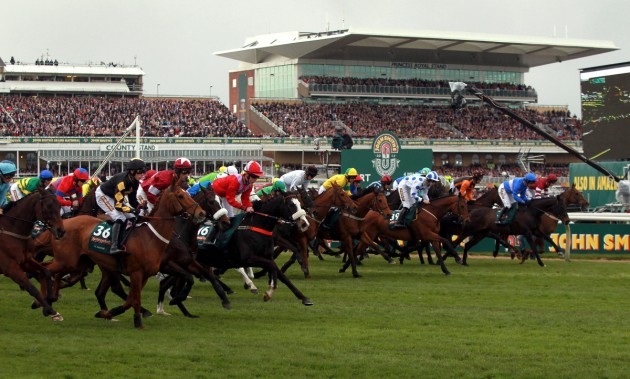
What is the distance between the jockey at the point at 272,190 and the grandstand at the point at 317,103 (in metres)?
35.1

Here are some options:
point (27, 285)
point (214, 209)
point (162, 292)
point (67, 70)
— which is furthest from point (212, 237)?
point (67, 70)

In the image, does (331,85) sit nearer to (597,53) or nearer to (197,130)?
(197,130)

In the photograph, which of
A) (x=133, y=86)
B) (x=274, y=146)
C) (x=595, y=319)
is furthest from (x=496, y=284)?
(x=133, y=86)

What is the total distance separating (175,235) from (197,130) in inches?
1941

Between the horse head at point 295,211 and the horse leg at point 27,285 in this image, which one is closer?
the horse leg at point 27,285

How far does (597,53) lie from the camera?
78062 mm

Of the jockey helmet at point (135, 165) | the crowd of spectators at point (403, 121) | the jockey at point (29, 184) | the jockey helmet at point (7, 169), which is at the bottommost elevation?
the jockey at point (29, 184)

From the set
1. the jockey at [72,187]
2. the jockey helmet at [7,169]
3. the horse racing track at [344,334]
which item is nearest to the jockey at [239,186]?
the horse racing track at [344,334]

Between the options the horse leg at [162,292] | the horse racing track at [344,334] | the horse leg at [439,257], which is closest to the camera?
the horse racing track at [344,334]

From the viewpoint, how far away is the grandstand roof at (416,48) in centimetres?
7106

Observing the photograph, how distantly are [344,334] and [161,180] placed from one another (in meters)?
3.45

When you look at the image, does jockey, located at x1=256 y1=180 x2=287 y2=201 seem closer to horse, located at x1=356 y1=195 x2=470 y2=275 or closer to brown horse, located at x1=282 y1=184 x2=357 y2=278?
brown horse, located at x1=282 y1=184 x2=357 y2=278

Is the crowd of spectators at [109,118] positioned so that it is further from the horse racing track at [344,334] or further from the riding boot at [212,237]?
the riding boot at [212,237]

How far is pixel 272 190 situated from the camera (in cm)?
1838
